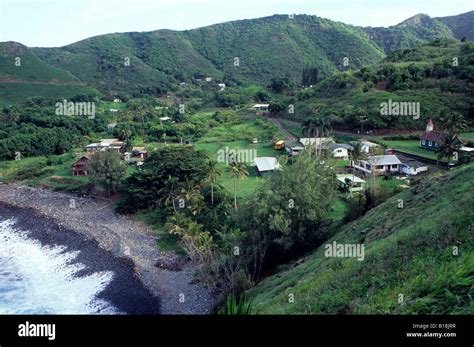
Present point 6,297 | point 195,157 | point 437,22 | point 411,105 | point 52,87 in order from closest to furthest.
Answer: point 6,297, point 195,157, point 411,105, point 52,87, point 437,22

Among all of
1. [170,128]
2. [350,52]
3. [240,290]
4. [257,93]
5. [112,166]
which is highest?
[350,52]

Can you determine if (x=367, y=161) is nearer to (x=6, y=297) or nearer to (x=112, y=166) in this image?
(x=112, y=166)

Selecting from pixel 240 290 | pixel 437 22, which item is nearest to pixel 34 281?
pixel 240 290

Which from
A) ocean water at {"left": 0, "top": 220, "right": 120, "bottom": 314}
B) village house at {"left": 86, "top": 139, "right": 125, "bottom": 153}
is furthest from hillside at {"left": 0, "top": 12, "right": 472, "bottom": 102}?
ocean water at {"left": 0, "top": 220, "right": 120, "bottom": 314}

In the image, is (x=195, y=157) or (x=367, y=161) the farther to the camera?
(x=195, y=157)

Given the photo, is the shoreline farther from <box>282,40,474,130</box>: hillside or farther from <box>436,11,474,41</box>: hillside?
<box>436,11,474,41</box>: hillside

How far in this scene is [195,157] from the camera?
130 feet

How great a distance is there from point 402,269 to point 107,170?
1371 inches

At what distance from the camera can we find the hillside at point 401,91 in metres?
53.0

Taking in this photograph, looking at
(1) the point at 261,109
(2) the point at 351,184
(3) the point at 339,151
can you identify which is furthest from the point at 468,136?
(1) the point at 261,109

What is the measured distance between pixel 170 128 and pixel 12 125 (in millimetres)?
26529

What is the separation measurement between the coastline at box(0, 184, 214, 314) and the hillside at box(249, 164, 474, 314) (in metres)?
6.23

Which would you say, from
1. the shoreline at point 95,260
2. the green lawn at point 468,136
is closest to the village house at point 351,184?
the green lawn at point 468,136

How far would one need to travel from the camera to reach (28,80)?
106 meters
